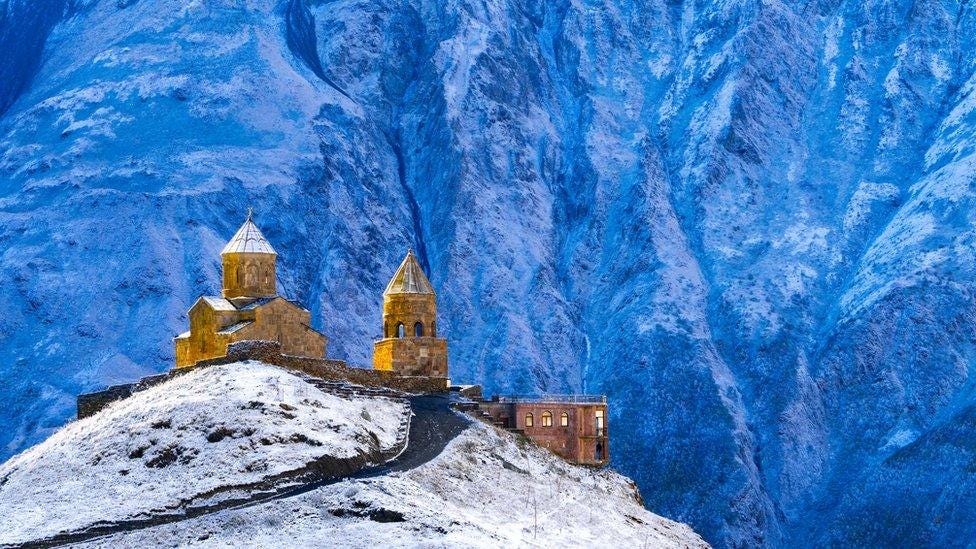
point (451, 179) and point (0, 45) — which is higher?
point (0, 45)

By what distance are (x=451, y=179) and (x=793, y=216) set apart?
103 ft

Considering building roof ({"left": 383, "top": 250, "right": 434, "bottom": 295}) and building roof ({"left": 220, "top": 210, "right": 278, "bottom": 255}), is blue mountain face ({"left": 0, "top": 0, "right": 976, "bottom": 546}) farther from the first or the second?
building roof ({"left": 383, "top": 250, "right": 434, "bottom": 295})

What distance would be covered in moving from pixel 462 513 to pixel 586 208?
116 m

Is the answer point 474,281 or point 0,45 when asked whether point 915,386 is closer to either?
point 474,281

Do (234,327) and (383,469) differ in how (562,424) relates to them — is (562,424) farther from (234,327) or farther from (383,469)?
(383,469)

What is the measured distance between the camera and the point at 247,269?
94.4 meters

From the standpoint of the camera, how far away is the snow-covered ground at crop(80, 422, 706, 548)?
61375 millimetres

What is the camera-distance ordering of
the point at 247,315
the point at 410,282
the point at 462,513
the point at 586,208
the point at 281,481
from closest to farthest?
the point at 281,481 < the point at 462,513 < the point at 247,315 < the point at 410,282 < the point at 586,208

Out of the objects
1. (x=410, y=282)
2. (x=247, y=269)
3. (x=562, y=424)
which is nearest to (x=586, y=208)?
(x=562, y=424)

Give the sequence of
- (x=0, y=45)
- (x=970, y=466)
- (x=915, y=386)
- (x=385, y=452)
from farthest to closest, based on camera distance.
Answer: (x=0, y=45), (x=915, y=386), (x=970, y=466), (x=385, y=452)

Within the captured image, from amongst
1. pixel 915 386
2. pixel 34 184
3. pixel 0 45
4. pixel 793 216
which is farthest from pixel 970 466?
pixel 0 45

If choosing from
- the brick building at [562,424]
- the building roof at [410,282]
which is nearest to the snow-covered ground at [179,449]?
the brick building at [562,424]

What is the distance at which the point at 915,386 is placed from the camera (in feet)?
529

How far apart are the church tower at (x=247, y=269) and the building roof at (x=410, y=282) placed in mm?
6050
